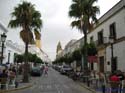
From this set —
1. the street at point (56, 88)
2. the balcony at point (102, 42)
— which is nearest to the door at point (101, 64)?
the balcony at point (102, 42)

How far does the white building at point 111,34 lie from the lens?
3522 cm

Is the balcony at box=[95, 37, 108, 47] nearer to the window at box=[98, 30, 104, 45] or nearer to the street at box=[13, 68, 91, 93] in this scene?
the window at box=[98, 30, 104, 45]

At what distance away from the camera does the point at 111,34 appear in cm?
3978

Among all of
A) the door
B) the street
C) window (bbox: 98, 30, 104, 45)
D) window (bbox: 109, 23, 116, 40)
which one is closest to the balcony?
window (bbox: 98, 30, 104, 45)

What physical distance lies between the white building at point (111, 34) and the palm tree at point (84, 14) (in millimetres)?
2264

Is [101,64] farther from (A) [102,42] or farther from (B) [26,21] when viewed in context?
(B) [26,21]

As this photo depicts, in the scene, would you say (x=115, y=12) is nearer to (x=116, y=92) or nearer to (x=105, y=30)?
(x=105, y=30)

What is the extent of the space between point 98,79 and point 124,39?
7007 millimetres

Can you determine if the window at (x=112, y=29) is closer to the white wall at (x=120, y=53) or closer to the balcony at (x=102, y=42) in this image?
the white wall at (x=120, y=53)

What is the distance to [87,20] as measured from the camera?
39.9 m

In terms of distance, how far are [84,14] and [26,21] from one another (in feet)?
27.1

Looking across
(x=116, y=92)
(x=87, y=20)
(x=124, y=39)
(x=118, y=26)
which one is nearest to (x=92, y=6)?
(x=87, y=20)

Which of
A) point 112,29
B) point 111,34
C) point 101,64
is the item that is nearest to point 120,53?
point 111,34

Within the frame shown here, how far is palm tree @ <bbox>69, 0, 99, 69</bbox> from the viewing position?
40188 millimetres
